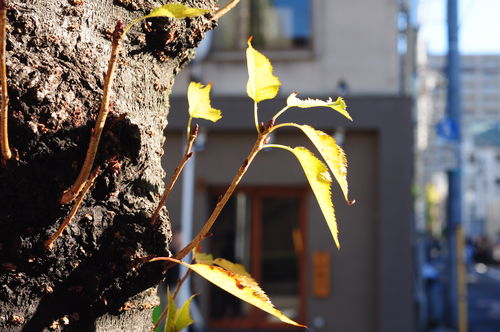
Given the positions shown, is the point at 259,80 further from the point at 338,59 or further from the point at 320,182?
the point at 338,59

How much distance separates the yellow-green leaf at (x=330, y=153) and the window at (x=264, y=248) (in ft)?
30.5

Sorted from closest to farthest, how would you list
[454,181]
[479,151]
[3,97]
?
[3,97], [454,181], [479,151]

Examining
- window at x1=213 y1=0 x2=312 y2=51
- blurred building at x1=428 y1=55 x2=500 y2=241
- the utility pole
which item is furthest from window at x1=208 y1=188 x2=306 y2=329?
blurred building at x1=428 y1=55 x2=500 y2=241

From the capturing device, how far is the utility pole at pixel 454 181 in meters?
11.1

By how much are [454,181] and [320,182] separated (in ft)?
35.7

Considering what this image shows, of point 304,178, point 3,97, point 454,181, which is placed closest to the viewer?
point 3,97

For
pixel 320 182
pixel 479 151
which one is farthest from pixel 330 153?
pixel 479 151

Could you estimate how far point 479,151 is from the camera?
83.6 metres

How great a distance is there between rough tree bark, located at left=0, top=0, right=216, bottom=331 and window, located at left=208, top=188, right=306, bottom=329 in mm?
9262

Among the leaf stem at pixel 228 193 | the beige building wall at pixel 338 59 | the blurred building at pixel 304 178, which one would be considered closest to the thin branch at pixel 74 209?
the leaf stem at pixel 228 193

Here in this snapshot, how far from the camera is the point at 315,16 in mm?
10344

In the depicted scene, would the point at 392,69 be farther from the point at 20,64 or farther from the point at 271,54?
the point at 20,64

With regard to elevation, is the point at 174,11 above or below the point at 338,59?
below

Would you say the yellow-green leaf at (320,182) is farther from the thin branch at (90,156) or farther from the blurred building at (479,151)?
the blurred building at (479,151)
